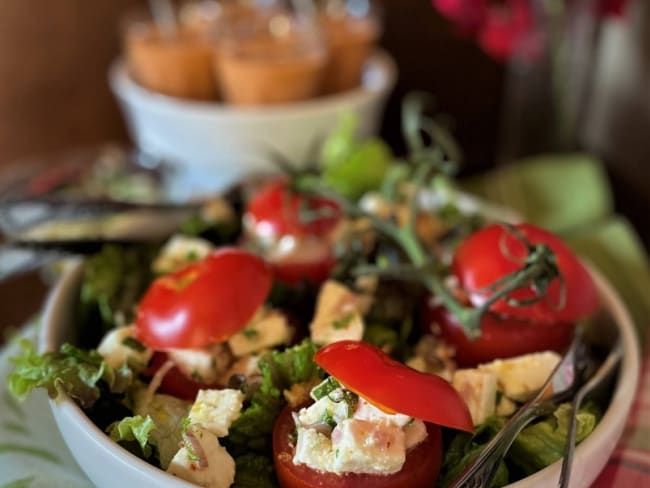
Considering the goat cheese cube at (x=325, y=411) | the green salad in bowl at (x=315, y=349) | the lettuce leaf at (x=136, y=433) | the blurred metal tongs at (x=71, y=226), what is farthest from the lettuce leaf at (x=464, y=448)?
the blurred metal tongs at (x=71, y=226)

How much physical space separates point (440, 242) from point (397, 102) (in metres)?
0.65

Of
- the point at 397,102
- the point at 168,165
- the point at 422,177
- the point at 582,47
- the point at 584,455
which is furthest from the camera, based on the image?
the point at 397,102

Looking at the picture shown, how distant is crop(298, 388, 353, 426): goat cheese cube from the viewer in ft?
1.79

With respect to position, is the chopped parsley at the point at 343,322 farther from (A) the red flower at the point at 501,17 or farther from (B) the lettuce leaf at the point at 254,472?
(A) the red flower at the point at 501,17

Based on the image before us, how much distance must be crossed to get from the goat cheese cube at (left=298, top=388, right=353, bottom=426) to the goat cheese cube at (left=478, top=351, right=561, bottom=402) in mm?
159

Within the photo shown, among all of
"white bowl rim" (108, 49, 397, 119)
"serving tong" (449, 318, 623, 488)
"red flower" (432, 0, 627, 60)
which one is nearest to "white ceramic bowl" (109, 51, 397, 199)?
"white bowl rim" (108, 49, 397, 119)

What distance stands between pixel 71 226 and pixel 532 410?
0.60 metres

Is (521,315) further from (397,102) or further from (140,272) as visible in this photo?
(397,102)

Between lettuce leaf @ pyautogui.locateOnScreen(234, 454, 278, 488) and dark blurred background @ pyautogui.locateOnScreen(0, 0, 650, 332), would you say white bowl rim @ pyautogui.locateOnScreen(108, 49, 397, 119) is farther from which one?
lettuce leaf @ pyautogui.locateOnScreen(234, 454, 278, 488)

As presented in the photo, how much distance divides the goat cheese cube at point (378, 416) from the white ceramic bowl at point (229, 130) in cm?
59

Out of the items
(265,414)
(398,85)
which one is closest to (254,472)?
(265,414)

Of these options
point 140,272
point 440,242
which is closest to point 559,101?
point 440,242

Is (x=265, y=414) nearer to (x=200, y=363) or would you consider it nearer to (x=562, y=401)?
(x=200, y=363)

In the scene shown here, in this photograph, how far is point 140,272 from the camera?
845 millimetres
